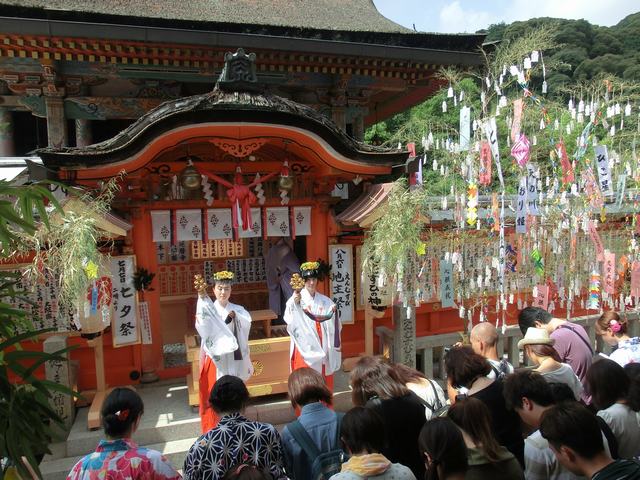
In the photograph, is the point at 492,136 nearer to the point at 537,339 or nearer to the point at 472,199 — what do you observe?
the point at 472,199

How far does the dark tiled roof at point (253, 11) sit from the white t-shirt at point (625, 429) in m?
7.51

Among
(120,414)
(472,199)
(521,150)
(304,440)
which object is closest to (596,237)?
(521,150)

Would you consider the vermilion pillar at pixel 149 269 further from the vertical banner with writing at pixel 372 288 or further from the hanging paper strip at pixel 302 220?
the vertical banner with writing at pixel 372 288

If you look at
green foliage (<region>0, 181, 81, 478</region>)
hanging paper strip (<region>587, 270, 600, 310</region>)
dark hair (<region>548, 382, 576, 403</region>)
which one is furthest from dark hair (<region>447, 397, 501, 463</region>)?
hanging paper strip (<region>587, 270, 600, 310</region>)

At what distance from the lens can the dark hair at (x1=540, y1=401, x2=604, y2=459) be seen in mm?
2371

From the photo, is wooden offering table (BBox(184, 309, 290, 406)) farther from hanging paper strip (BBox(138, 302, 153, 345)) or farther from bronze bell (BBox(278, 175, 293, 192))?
bronze bell (BBox(278, 175, 293, 192))

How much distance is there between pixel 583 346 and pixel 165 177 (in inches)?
227

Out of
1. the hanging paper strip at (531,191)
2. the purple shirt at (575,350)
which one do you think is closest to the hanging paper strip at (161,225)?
the hanging paper strip at (531,191)

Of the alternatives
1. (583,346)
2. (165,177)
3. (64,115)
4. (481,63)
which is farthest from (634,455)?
(64,115)

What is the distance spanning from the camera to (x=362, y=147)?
738 centimetres

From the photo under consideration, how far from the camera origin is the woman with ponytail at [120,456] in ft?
9.19

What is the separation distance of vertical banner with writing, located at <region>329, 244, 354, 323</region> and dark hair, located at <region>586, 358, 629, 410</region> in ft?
15.3

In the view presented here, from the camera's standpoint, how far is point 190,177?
6859 millimetres

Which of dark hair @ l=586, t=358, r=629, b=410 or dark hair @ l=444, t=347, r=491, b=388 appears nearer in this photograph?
dark hair @ l=586, t=358, r=629, b=410
